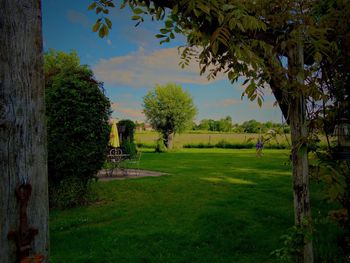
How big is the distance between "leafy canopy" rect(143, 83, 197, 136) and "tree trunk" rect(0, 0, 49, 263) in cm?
3560

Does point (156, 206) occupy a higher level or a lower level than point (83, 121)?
lower

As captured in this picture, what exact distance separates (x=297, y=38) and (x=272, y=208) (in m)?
5.18

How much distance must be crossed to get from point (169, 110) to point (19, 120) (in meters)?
36.0

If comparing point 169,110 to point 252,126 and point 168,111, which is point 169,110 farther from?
point 252,126

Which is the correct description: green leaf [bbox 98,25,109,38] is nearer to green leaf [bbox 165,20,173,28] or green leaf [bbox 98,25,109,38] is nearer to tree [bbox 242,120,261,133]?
green leaf [bbox 165,20,173,28]

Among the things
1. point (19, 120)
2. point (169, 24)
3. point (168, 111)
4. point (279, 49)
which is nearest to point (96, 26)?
point (169, 24)

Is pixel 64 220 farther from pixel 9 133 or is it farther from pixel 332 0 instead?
pixel 332 0

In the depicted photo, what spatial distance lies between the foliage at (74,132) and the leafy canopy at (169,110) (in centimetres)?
2971

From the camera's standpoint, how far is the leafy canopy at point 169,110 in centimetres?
3734

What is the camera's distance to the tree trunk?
1356mm

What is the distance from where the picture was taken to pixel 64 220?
6051 mm

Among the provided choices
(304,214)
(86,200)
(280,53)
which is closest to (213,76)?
(280,53)

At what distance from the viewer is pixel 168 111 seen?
37219 mm

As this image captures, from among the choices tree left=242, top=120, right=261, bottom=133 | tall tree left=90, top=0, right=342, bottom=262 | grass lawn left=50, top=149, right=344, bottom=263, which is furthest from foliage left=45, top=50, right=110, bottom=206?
tree left=242, top=120, right=261, bottom=133
